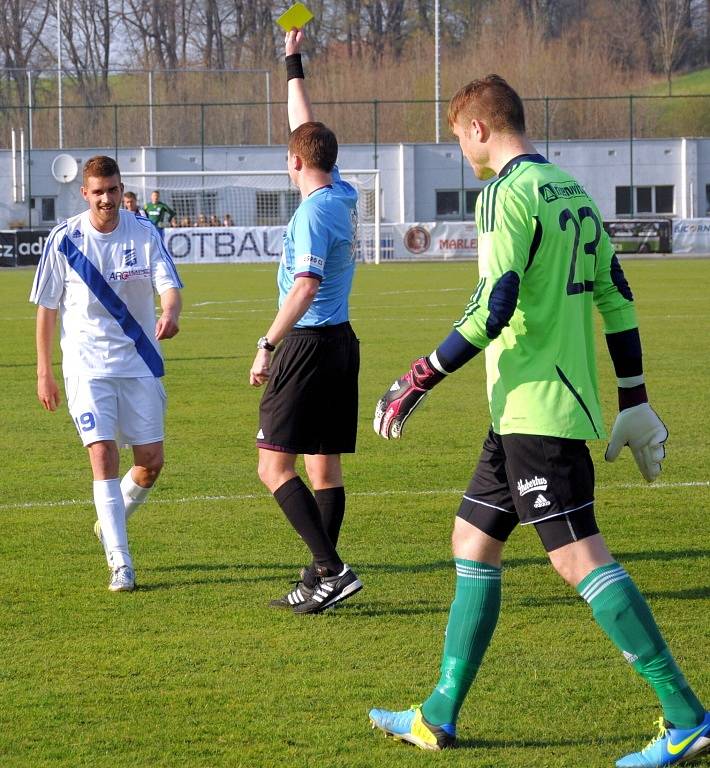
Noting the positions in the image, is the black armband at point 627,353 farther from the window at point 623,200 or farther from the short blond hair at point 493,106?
the window at point 623,200

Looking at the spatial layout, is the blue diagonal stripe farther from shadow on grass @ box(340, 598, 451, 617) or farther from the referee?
shadow on grass @ box(340, 598, 451, 617)

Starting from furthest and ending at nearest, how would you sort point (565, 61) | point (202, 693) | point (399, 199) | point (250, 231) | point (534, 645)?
point (565, 61)
point (399, 199)
point (250, 231)
point (534, 645)
point (202, 693)

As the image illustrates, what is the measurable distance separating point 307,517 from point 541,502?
196 cm

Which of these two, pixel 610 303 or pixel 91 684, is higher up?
pixel 610 303

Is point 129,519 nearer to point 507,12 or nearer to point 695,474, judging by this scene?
point 695,474

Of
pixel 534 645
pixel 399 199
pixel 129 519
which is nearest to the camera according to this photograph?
pixel 534 645

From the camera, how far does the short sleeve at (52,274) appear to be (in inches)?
233

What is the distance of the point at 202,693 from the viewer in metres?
4.48

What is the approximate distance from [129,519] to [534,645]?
2979 millimetres

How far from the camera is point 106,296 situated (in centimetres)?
594

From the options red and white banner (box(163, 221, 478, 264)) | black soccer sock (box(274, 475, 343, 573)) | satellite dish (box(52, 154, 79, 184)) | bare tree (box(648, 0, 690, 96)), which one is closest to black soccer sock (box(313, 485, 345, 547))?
black soccer sock (box(274, 475, 343, 573))

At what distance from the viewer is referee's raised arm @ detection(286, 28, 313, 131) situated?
6.07 meters

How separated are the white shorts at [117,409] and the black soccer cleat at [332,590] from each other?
3.87 ft

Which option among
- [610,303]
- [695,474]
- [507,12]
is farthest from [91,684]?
[507,12]
